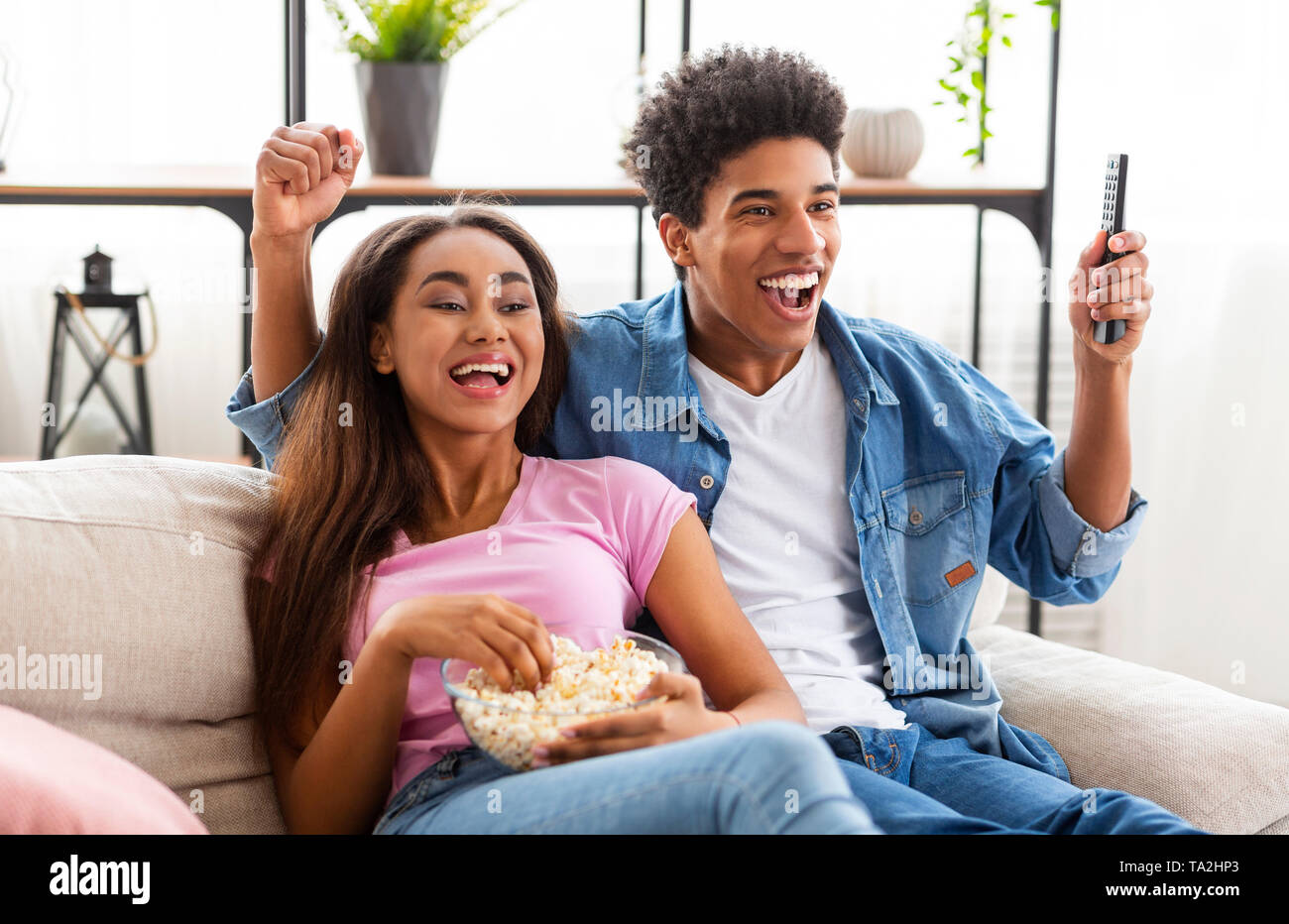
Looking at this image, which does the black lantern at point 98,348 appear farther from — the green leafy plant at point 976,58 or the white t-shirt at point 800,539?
the green leafy plant at point 976,58

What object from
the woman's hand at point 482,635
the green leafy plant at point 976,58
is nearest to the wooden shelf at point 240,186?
the green leafy plant at point 976,58

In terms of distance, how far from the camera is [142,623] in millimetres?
1326

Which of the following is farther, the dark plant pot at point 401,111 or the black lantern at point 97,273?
the black lantern at point 97,273

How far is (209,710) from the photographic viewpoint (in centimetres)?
137

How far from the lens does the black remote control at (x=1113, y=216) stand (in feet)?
4.83

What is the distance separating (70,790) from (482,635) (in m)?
0.36

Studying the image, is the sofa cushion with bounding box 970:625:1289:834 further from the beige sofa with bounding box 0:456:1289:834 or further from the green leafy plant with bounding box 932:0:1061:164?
the green leafy plant with bounding box 932:0:1061:164

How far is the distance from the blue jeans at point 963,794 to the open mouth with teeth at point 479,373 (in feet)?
1.81

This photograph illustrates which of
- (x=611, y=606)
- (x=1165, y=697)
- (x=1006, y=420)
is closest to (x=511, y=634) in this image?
(x=611, y=606)

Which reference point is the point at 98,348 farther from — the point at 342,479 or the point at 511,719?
the point at 511,719

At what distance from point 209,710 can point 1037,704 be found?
1019 mm

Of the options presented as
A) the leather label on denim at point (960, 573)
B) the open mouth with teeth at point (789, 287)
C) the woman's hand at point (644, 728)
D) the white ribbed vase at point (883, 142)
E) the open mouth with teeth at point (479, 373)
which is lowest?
the woman's hand at point (644, 728)
